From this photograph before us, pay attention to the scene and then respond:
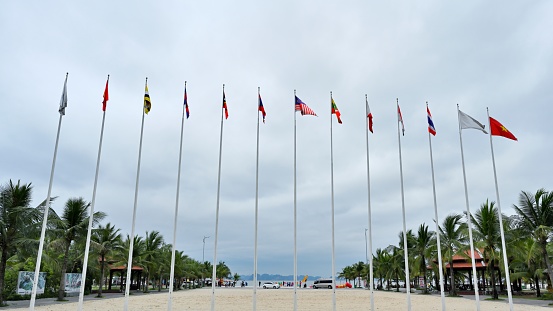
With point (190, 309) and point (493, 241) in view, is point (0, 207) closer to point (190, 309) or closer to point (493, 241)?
point (190, 309)

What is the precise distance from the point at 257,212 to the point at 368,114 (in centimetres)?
884

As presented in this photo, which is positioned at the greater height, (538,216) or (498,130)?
(498,130)

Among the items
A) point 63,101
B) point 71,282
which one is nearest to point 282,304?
point 63,101

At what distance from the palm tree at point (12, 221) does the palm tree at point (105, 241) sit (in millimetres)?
12590

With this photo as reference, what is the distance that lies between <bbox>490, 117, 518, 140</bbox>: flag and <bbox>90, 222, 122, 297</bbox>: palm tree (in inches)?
1358

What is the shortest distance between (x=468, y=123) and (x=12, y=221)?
28.9 meters

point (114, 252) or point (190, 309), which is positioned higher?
point (114, 252)

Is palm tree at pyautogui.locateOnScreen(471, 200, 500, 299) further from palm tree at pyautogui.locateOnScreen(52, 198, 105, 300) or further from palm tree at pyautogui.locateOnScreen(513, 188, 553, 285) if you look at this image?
palm tree at pyautogui.locateOnScreen(52, 198, 105, 300)

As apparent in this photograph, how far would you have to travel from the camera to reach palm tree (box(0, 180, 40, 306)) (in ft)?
88.3

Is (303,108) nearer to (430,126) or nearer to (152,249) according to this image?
(430,126)

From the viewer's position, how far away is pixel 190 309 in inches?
1056

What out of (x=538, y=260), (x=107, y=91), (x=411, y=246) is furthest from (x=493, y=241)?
(x=107, y=91)

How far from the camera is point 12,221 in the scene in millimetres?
27141

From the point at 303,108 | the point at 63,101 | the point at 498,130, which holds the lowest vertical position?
the point at 498,130
